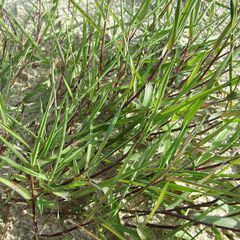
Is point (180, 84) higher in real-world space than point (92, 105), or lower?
higher

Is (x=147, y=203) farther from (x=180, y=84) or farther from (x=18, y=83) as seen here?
(x=18, y=83)

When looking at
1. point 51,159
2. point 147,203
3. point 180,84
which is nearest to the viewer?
point 51,159

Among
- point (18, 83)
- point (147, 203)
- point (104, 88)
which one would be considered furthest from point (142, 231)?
point (18, 83)

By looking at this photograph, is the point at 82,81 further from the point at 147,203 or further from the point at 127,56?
the point at 147,203

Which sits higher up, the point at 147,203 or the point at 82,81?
the point at 82,81

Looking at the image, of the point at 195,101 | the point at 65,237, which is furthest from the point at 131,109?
the point at 65,237

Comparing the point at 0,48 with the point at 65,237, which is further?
the point at 0,48

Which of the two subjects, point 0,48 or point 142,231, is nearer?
point 142,231

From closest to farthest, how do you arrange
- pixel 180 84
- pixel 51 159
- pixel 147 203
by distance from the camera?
pixel 51 159, pixel 147 203, pixel 180 84

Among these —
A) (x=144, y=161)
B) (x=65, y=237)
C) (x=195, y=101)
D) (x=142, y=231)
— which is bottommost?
(x=65, y=237)
